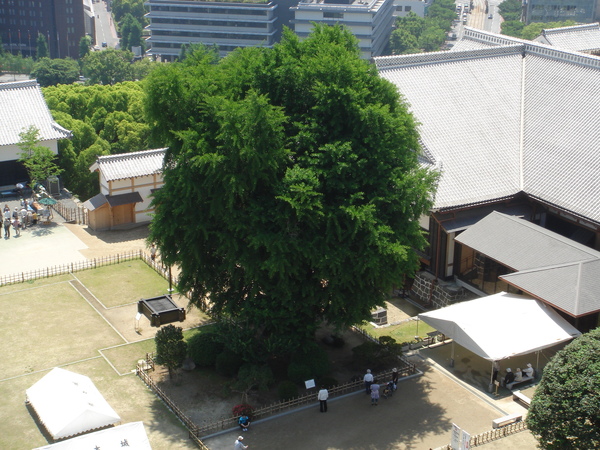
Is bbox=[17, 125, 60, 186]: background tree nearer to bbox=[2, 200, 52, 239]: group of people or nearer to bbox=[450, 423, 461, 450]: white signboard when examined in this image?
bbox=[2, 200, 52, 239]: group of people

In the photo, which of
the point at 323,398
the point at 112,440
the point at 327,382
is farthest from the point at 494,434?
the point at 112,440

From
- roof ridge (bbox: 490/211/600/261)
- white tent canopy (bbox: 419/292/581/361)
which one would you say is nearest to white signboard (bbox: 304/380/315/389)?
white tent canopy (bbox: 419/292/581/361)

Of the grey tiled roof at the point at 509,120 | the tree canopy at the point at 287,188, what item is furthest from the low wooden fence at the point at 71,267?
the grey tiled roof at the point at 509,120

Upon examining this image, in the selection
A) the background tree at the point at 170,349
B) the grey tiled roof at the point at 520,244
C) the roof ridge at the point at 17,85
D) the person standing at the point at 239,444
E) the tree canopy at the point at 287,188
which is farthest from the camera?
the roof ridge at the point at 17,85

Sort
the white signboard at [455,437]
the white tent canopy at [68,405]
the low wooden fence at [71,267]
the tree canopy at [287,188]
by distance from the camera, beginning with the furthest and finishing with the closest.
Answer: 1. the low wooden fence at [71,267]
2. the tree canopy at [287,188]
3. the white tent canopy at [68,405]
4. the white signboard at [455,437]

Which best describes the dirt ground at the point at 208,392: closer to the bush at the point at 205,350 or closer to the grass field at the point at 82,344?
the bush at the point at 205,350

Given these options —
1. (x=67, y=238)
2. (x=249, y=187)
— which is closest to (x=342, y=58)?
(x=249, y=187)

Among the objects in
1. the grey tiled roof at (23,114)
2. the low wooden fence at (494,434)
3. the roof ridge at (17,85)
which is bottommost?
the low wooden fence at (494,434)
